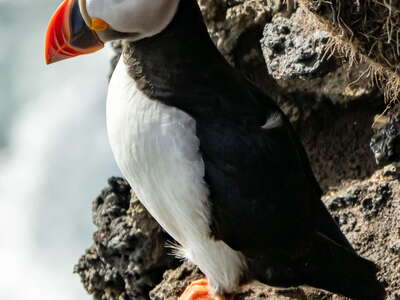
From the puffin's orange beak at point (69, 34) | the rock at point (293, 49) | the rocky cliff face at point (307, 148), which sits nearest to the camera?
the puffin's orange beak at point (69, 34)

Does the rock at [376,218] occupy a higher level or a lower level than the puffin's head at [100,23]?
lower

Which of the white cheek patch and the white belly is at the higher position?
the white cheek patch

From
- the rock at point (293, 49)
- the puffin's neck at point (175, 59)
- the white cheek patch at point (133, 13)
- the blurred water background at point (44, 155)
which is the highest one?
the white cheek patch at point (133, 13)

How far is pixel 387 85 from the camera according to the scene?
3.78m

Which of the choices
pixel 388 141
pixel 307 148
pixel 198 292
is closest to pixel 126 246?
pixel 198 292

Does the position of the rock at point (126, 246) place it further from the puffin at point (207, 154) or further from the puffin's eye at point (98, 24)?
the puffin's eye at point (98, 24)

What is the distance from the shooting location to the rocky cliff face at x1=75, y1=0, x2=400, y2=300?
13.2ft

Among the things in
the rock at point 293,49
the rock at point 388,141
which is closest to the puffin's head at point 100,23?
the rock at point 293,49

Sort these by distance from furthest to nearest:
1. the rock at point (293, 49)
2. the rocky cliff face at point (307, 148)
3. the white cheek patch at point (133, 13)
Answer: the rock at point (293, 49) < the rocky cliff face at point (307, 148) < the white cheek patch at point (133, 13)

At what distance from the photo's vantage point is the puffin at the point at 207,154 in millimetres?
3453

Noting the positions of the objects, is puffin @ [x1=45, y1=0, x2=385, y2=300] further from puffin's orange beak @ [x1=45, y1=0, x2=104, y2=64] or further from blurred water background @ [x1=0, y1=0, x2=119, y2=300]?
Answer: blurred water background @ [x1=0, y1=0, x2=119, y2=300]

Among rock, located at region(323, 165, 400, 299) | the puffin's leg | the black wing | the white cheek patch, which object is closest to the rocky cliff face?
rock, located at region(323, 165, 400, 299)

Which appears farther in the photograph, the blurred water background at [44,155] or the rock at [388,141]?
the blurred water background at [44,155]

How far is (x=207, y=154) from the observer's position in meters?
3.46
